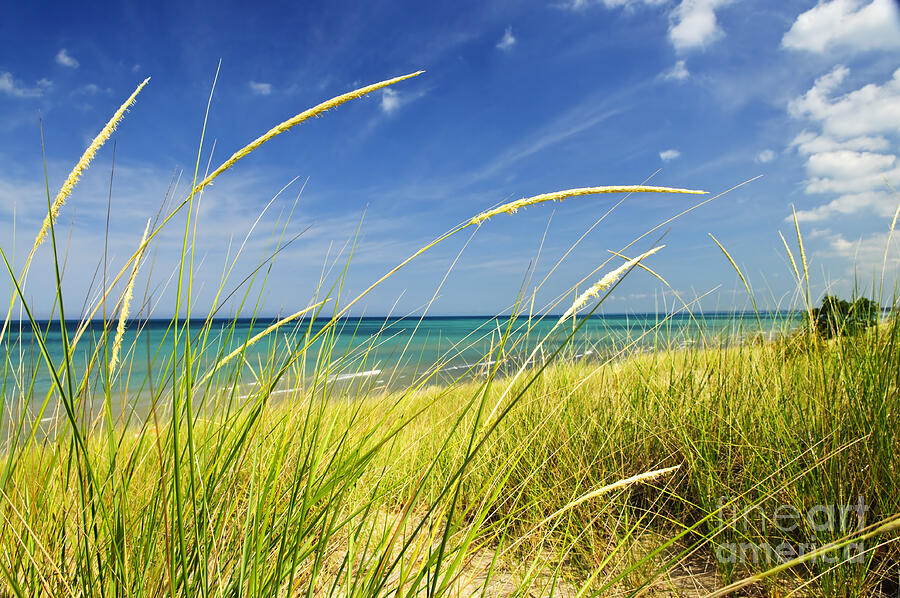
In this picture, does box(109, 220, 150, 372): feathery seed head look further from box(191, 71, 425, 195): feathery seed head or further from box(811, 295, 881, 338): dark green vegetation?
box(811, 295, 881, 338): dark green vegetation

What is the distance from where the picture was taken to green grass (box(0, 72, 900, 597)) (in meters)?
0.99

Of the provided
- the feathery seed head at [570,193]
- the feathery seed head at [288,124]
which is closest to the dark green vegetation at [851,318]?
the feathery seed head at [570,193]

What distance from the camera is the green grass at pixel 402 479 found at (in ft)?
3.26

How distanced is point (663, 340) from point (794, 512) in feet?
4.86

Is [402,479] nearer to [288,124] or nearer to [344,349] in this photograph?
[344,349]

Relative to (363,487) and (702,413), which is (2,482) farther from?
(702,413)

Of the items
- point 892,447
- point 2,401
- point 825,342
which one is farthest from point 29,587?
point 825,342

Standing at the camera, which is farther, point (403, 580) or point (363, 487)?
point (363, 487)

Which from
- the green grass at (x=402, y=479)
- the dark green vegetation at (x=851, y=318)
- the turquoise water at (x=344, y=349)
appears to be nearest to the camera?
the green grass at (x=402, y=479)

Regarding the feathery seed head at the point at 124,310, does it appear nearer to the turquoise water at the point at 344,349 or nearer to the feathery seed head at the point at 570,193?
the turquoise water at the point at 344,349

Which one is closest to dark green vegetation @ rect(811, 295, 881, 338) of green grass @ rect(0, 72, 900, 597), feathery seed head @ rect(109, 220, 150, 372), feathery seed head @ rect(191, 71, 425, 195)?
green grass @ rect(0, 72, 900, 597)

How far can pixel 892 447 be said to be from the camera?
5.40 ft

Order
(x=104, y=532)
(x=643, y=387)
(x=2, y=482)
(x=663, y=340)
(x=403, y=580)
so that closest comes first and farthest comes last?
(x=403, y=580)
(x=2, y=482)
(x=104, y=532)
(x=643, y=387)
(x=663, y=340)

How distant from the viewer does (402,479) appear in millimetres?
1870
